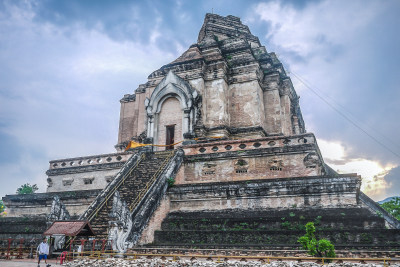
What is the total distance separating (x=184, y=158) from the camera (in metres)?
16.7

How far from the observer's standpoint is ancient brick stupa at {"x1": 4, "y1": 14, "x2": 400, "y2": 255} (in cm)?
1095

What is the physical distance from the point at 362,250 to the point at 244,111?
1293cm

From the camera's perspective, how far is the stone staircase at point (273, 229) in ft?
32.0

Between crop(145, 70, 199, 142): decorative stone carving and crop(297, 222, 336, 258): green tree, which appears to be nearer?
crop(297, 222, 336, 258): green tree

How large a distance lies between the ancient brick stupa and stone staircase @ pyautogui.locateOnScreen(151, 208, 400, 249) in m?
0.03

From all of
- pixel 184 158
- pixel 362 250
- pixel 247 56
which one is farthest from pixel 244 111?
pixel 362 250

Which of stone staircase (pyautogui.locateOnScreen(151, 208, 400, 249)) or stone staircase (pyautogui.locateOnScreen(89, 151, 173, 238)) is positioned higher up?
stone staircase (pyautogui.locateOnScreen(89, 151, 173, 238))

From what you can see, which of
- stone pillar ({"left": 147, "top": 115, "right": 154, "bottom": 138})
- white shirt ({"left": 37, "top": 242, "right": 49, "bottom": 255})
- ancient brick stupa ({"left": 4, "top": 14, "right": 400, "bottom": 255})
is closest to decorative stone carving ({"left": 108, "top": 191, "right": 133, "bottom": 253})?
ancient brick stupa ({"left": 4, "top": 14, "right": 400, "bottom": 255})

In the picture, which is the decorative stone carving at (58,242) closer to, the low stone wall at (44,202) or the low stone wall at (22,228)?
the low stone wall at (22,228)

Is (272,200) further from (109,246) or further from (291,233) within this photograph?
(109,246)

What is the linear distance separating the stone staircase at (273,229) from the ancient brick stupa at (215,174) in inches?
1.3

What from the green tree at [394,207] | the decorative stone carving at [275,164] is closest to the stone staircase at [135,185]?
the decorative stone carving at [275,164]

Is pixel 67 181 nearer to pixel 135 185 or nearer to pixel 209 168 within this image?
pixel 135 185

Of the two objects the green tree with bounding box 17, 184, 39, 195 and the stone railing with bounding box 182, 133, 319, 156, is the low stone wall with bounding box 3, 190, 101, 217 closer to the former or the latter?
the stone railing with bounding box 182, 133, 319, 156
